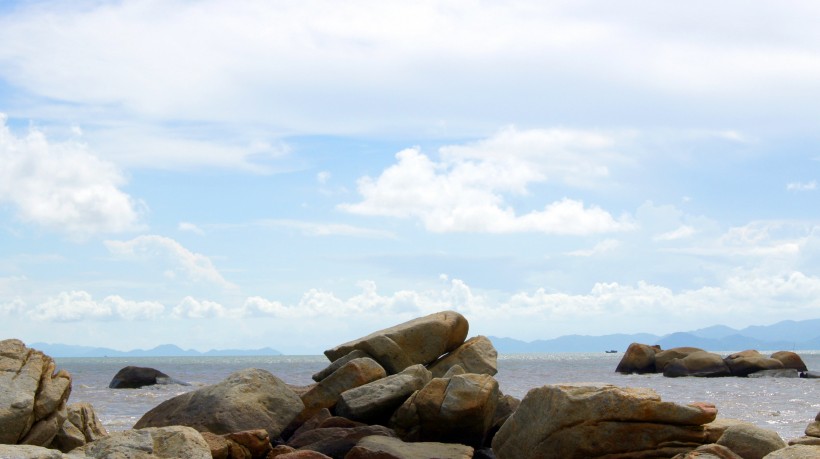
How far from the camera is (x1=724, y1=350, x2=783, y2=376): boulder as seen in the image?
6469 cm

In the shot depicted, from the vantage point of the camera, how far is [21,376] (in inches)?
572

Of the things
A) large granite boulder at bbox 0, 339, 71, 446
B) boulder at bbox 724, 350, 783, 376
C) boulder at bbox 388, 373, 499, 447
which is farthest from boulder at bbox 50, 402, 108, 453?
boulder at bbox 724, 350, 783, 376

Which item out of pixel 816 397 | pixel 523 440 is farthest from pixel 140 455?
pixel 816 397

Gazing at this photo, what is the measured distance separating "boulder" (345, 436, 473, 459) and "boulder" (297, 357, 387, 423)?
158 inches

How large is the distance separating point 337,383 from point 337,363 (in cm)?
160

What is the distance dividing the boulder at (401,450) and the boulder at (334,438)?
771mm

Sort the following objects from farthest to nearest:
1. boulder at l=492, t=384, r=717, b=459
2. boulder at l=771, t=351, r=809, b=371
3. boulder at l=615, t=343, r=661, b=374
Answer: boulder at l=615, t=343, r=661, b=374
boulder at l=771, t=351, r=809, b=371
boulder at l=492, t=384, r=717, b=459

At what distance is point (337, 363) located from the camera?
2262 centimetres

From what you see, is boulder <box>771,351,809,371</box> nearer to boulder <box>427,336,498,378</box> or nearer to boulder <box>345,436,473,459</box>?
boulder <box>427,336,498,378</box>

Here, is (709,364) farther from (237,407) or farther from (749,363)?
(237,407)

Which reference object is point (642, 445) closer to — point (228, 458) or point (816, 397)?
point (228, 458)

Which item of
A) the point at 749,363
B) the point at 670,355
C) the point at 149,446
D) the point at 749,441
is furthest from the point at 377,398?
the point at 670,355

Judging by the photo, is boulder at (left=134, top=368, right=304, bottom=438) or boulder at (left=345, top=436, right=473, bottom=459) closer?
boulder at (left=345, top=436, right=473, bottom=459)

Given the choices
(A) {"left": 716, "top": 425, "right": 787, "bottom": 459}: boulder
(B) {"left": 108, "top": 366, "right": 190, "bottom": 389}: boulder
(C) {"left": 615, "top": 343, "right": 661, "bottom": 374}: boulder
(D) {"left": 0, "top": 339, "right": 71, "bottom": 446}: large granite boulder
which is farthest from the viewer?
(C) {"left": 615, "top": 343, "right": 661, "bottom": 374}: boulder
